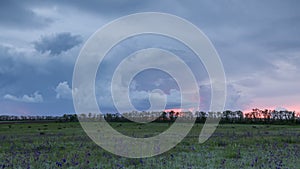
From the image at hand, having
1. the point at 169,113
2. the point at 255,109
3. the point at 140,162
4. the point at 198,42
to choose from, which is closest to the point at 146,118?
the point at 169,113

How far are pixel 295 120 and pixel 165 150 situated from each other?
334 ft

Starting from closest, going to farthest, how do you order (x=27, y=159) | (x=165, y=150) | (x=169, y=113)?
(x=27, y=159), (x=165, y=150), (x=169, y=113)

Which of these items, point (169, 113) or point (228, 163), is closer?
point (228, 163)

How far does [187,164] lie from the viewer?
13.9 metres

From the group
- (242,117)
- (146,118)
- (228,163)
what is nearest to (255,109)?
(242,117)

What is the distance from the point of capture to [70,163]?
566 inches

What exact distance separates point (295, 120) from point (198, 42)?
3856 inches

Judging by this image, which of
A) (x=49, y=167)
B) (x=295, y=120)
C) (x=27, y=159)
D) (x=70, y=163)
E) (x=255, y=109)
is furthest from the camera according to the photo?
(x=255, y=109)

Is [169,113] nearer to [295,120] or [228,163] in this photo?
[295,120]

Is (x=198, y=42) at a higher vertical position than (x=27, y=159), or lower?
higher

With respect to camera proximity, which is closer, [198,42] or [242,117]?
[198,42]

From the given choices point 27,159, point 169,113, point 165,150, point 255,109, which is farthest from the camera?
point 255,109

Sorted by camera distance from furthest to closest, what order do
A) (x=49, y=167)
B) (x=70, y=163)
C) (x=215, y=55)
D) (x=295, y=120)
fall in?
(x=295, y=120) → (x=215, y=55) → (x=70, y=163) → (x=49, y=167)

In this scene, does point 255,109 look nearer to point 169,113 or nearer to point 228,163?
point 169,113
